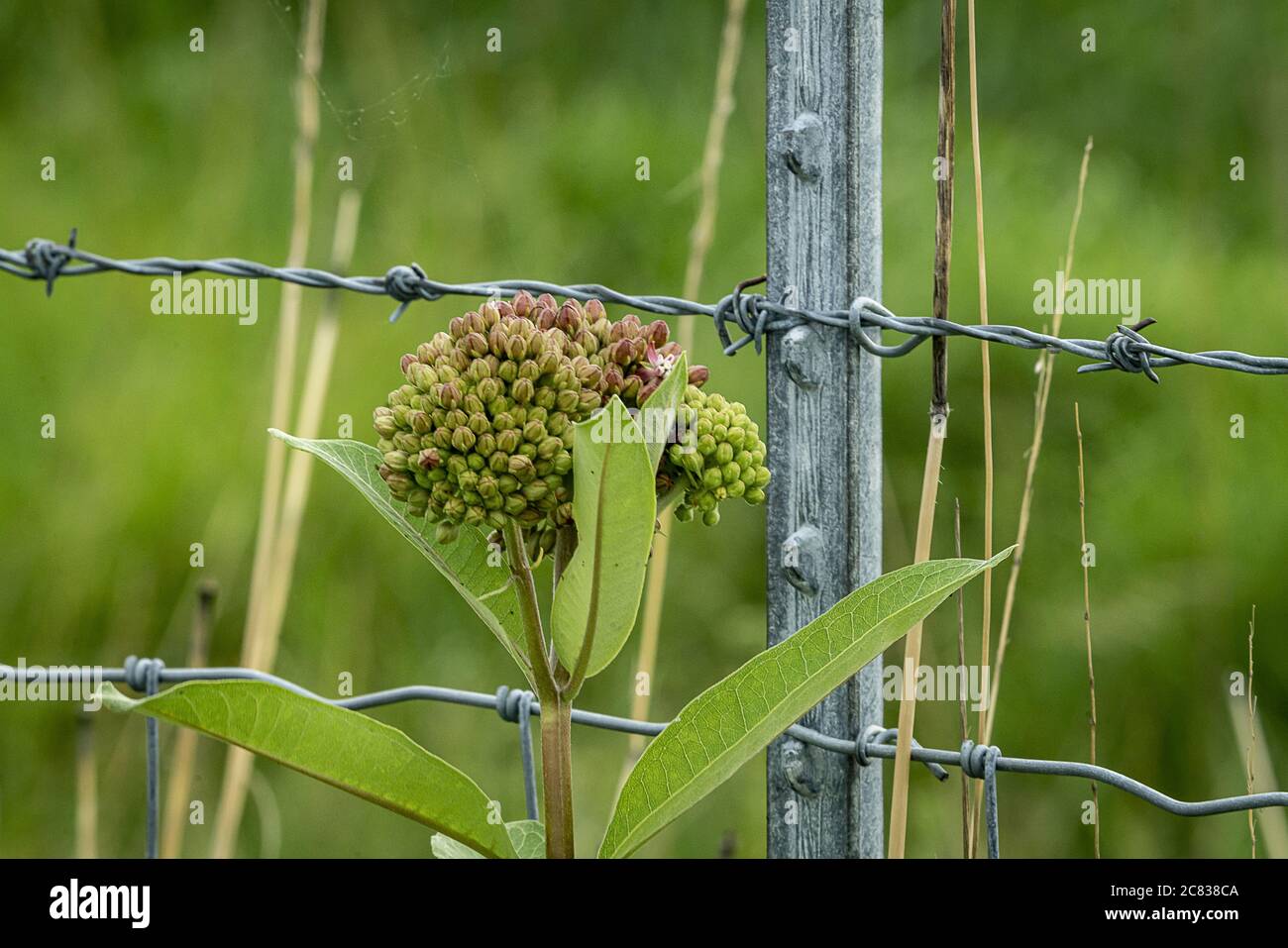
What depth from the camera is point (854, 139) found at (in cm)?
86

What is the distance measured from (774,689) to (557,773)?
134 millimetres

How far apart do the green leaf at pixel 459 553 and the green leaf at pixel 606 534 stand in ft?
0.20

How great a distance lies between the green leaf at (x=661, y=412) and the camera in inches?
25.1

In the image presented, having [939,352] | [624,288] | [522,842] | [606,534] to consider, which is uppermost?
[624,288]

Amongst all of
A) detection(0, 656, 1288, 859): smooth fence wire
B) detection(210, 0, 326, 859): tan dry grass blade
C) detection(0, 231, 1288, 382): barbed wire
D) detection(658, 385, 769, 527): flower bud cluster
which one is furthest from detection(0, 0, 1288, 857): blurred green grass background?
detection(658, 385, 769, 527): flower bud cluster

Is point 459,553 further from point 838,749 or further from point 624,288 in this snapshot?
point 624,288

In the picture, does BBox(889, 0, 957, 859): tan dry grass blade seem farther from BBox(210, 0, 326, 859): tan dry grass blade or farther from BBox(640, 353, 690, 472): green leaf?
BBox(210, 0, 326, 859): tan dry grass blade

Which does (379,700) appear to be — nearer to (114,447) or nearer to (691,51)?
(114,447)

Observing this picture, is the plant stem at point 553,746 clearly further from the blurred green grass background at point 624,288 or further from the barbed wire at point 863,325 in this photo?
the blurred green grass background at point 624,288

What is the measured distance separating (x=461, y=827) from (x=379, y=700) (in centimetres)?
32

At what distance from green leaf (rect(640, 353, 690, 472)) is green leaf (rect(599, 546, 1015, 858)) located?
12cm

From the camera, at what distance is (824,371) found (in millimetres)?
864

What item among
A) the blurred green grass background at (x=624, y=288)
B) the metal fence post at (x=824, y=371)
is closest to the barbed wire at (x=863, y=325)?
the metal fence post at (x=824, y=371)

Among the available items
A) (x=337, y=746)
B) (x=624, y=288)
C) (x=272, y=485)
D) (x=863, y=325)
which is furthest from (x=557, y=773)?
(x=624, y=288)
